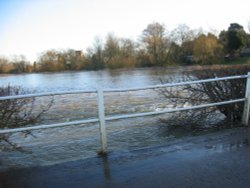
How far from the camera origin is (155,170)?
4.00 m

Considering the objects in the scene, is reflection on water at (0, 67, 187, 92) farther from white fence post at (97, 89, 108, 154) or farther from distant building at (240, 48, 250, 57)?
distant building at (240, 48, 250, 57)

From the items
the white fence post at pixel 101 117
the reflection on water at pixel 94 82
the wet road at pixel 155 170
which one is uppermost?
the white fence post at pixel 101 117

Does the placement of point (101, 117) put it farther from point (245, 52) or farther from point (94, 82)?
point (245, 52)

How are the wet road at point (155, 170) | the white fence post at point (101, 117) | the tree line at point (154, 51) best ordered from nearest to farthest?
the wet road at point (155, 170), the white fence post at point (101, 117), the tree line at point (154, 51)

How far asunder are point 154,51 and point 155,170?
65689mm

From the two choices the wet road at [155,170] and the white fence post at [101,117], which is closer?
the wet road at [155,170]

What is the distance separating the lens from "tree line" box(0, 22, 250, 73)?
56.6m

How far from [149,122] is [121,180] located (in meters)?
5.38

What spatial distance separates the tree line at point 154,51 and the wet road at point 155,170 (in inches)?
2081

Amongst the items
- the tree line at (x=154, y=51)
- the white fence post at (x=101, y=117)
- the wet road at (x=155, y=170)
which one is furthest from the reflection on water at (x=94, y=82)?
the tree line at (x=154, y=51)

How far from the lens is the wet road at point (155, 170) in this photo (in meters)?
3.62

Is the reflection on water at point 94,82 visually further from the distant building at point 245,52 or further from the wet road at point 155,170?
the distant building at point 245,52

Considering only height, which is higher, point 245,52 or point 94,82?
point 245,52

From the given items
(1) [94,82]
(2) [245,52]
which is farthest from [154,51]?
(1) [94,82]
